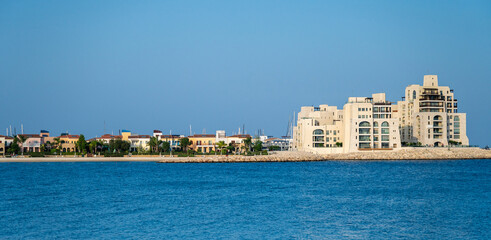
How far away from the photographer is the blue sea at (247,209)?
26125 millimetres

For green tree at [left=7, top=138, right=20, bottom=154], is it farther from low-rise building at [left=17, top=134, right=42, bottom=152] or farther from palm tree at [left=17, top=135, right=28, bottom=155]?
low-rise building at [left=17, top=134, right=42, bottom=152]

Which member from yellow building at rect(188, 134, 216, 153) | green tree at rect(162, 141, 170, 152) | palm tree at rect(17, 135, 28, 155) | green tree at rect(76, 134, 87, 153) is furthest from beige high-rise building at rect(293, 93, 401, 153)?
palm tree at rect(17, 135, 28, 155)

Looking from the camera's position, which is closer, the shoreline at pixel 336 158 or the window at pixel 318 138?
the shoreline at pixel 336 158

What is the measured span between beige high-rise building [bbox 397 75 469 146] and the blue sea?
48.9 m

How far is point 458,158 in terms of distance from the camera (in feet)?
321

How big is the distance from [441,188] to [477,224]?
1845 cm

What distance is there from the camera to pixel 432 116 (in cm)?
10050

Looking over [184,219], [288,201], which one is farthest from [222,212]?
[288,201]

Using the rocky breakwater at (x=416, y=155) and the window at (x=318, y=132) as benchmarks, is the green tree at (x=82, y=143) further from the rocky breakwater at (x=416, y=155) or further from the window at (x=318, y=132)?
the rocky breakwater at (x=416, y=155)

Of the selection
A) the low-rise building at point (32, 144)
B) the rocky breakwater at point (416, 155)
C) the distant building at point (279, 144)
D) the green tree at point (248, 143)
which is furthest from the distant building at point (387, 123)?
the low-rise building at point (32, 144)

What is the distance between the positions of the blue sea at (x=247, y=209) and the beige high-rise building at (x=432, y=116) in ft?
161

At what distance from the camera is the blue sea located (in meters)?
26.1

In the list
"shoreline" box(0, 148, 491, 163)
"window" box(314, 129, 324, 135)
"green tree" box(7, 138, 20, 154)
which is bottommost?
"shoreline" box(0, 148, 491, 163)

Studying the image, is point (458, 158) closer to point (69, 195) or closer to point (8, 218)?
point (69, 195)
